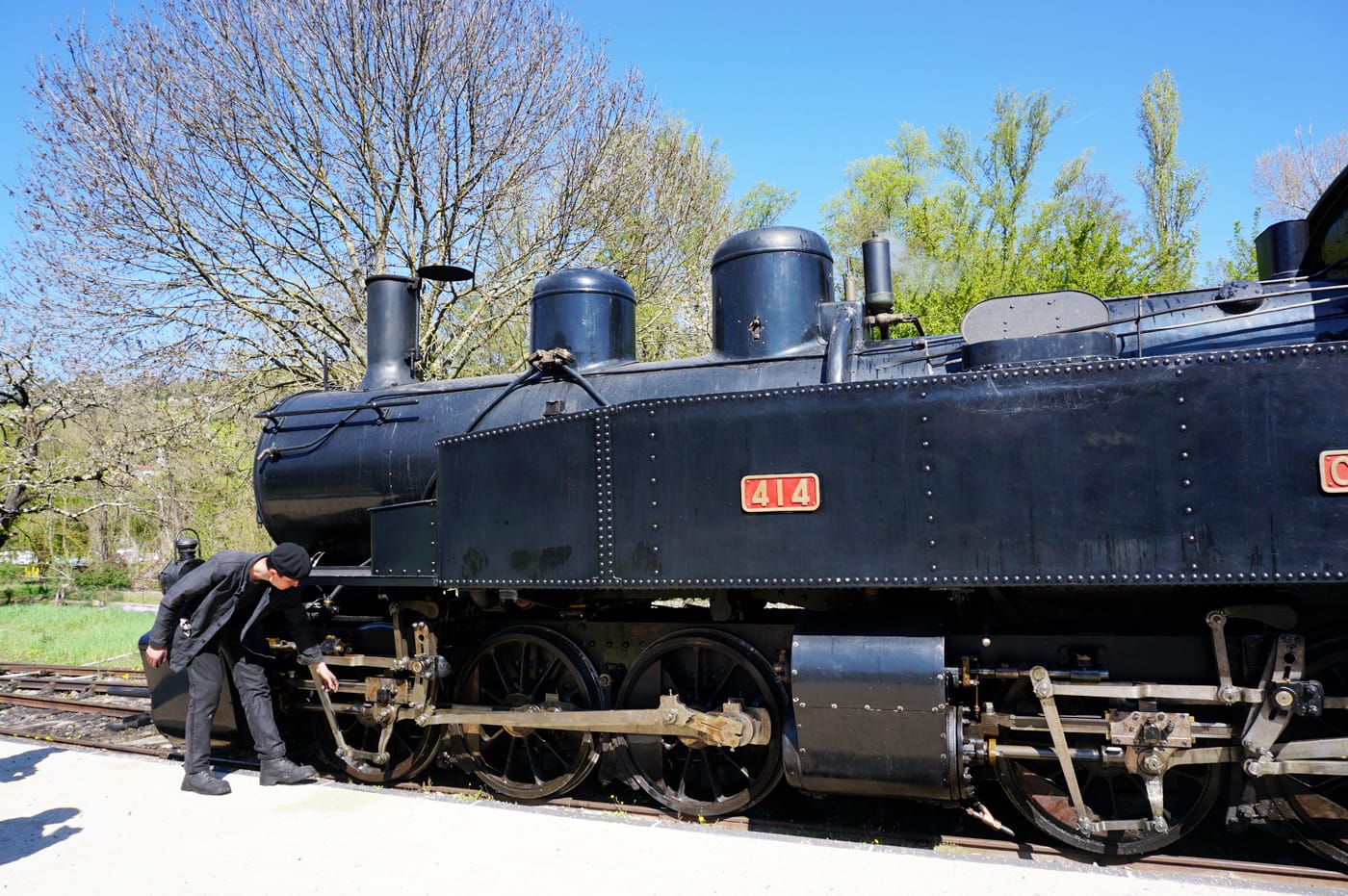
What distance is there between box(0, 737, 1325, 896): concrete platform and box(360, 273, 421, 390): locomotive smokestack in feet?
9.62

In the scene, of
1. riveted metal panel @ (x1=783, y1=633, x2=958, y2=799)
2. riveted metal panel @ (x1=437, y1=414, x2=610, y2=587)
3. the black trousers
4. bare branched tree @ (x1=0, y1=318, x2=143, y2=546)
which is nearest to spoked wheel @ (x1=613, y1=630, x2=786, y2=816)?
riveted metal panel @ (x1=783, y1=633, x2=958, y2=799)

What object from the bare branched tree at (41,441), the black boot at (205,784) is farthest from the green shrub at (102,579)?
the black boot at (205,784)

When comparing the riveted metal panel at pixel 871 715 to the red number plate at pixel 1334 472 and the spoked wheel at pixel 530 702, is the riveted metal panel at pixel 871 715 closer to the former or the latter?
the spoked wheel at pixel 530 702

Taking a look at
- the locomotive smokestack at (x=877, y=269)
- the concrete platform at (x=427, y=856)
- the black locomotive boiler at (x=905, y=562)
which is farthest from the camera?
the locomotive smokestack at (x=877, y=269)

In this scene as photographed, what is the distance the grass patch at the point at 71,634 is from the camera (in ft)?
39.3

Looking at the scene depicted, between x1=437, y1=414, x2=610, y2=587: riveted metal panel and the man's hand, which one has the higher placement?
x1=437, y1=414, x2=610, y2=587: riveted metal panel

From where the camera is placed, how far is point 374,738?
600 cm

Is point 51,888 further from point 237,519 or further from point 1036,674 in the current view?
point 237,519

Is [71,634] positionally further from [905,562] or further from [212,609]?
[905,562]

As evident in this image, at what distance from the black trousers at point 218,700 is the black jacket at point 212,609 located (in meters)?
0.11

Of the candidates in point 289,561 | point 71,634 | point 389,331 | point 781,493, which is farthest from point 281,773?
point 71,634

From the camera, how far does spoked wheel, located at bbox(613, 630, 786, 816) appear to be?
4.65 metres

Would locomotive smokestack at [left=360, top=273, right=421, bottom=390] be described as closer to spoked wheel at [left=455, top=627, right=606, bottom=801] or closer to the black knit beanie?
the black knit beanie

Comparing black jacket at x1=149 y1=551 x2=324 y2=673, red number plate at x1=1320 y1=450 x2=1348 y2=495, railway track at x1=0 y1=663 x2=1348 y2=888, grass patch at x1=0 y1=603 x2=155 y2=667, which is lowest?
railway track at x1=0 y1=663 x2=1348 y2=888
